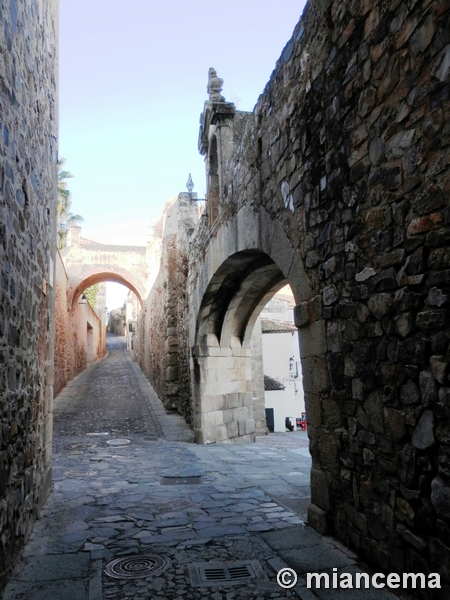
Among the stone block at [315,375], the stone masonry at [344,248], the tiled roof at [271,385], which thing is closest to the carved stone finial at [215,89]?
the stone masonry at [344,248]

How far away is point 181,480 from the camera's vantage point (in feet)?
16.8

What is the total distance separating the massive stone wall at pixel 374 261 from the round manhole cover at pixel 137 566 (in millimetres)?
1121

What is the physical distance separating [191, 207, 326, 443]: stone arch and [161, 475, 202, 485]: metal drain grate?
2.58m

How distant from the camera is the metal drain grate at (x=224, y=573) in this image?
8.48ft

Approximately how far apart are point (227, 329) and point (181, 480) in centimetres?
347

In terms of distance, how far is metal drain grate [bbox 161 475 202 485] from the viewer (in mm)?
4973

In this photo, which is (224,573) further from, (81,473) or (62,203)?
(62,203)

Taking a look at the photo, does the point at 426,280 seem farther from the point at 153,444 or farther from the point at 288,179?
the point at 153,444

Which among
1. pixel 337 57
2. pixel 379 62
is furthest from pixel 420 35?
pixel 337 57

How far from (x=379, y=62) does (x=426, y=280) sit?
1.28 meters

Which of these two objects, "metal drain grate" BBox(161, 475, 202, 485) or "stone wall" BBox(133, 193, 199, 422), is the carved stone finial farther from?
"metal drain grate" BBox(161, 475, 202, 485)

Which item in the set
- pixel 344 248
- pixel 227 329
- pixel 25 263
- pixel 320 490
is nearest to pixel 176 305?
pixel 227 329

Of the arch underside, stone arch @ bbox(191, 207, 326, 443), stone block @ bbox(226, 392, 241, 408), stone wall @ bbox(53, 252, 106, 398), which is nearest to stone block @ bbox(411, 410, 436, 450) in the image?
stone arch @ bbox(191, 207, 326, 443)

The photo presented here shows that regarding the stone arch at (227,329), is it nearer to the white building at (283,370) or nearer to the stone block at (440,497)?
the stone block at (440,497)
